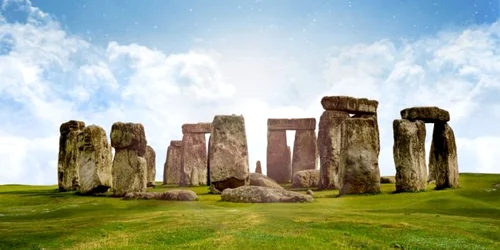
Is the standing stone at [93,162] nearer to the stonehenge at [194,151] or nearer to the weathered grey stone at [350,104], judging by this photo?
the weathered grey stone at [350,104]

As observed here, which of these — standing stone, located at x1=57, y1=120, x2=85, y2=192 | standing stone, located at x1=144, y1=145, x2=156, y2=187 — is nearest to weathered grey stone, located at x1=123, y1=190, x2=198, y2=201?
standing stone, located at x1=57, y1=120, x2=85, y2=192

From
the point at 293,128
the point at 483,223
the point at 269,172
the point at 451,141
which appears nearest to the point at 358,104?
the point at 451,141

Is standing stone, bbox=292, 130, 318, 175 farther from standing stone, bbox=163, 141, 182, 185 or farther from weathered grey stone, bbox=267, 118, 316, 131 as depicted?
standing stone, bbox=163, 141, 182, 185

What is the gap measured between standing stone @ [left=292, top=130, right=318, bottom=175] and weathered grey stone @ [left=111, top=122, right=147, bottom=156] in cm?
2316

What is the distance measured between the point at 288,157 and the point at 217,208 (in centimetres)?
3103

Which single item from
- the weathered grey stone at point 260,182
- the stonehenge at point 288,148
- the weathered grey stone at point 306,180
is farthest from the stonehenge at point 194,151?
the weathered grey stone at point 260,182

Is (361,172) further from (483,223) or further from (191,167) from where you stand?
(191,167)

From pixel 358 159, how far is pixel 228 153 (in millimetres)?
7989

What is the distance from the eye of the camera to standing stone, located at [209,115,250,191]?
3553cm

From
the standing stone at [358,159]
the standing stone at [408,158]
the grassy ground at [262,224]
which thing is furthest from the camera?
the standing stone at [408,158]

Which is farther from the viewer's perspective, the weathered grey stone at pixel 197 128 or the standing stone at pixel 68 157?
the weathered grey stone at pixel 197 128

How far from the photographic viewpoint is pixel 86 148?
33.9 meters

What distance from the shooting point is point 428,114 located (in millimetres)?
34375

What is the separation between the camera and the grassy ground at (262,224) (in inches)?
682
